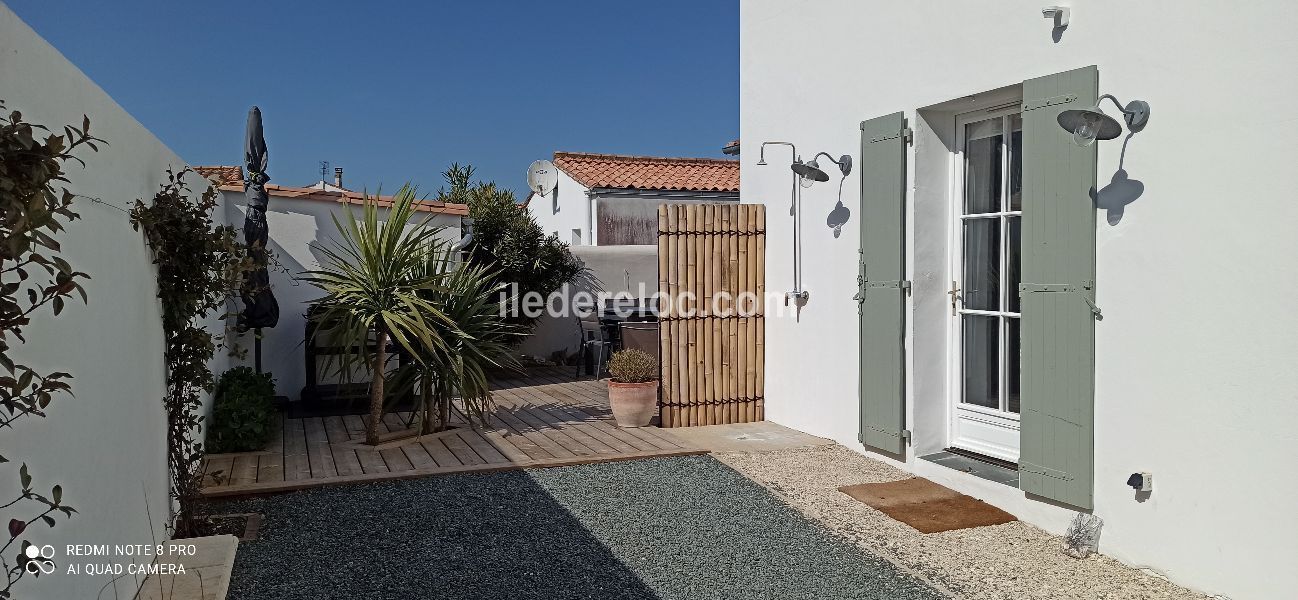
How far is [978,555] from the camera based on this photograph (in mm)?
3873

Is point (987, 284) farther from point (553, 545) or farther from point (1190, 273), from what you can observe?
point (553, 545)

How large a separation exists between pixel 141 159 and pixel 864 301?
419 cm

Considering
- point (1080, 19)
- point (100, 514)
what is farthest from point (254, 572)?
point (1080, 19)

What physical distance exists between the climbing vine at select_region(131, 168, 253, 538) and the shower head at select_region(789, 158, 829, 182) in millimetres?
3736

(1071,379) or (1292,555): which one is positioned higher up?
(1071,379)

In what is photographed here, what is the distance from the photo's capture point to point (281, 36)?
45.4 feet

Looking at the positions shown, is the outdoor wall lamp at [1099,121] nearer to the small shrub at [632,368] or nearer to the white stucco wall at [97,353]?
the white stucco wall at [97,353]

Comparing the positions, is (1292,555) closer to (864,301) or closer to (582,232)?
(864,301)

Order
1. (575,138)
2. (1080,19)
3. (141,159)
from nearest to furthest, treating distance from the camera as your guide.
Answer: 1. (141,159)
2. (1080,19)
3. (575,138)

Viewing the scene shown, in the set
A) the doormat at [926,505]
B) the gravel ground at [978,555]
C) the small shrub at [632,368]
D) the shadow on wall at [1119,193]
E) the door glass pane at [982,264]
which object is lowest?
the gravel ground at [978,555]

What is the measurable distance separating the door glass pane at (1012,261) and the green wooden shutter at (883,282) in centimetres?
65

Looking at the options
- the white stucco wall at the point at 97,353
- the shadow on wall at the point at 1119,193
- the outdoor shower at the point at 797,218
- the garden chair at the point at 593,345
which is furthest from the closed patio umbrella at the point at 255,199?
the shadow on wall at the point at 1119,193

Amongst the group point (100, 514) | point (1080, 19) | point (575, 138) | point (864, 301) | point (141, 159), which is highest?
point (575, 138)

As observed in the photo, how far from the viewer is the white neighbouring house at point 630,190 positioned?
13.9 metres
